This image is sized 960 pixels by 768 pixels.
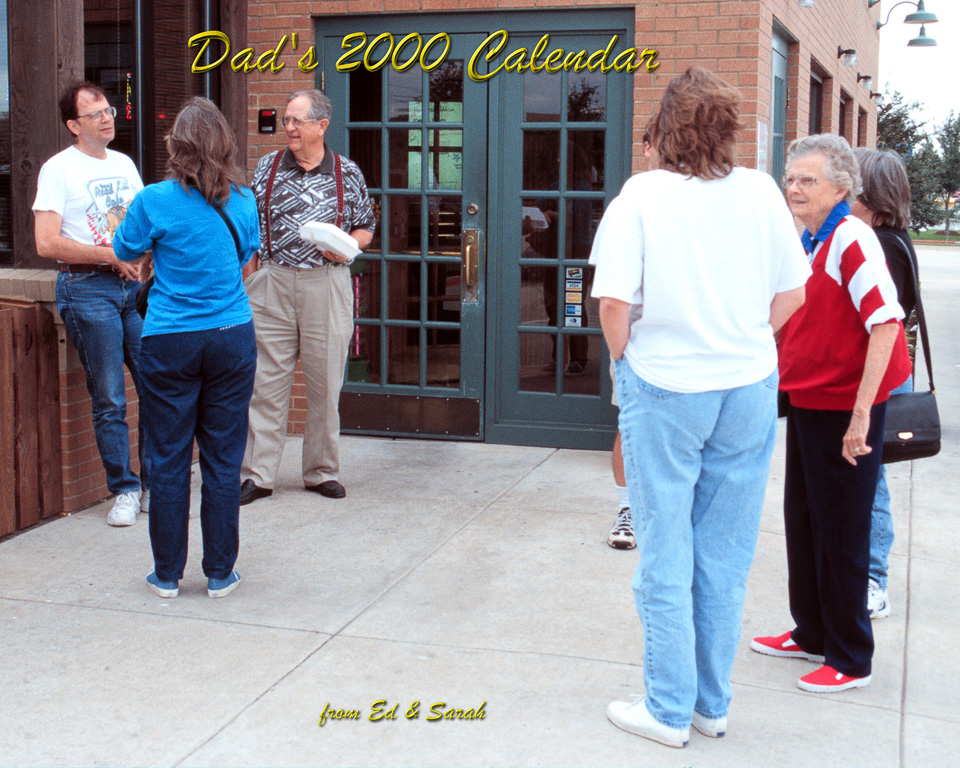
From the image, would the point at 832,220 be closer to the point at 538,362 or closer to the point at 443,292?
the point at 538,362

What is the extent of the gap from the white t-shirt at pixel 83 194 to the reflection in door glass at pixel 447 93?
7.34 feet

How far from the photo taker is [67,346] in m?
5.20

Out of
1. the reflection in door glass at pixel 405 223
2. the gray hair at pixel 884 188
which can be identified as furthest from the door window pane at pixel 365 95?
the gray hair at pixel 884 188

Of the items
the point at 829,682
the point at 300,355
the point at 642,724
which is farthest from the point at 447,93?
the point at 642,724

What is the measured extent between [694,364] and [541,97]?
13.4ft

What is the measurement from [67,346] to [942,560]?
4.02 m

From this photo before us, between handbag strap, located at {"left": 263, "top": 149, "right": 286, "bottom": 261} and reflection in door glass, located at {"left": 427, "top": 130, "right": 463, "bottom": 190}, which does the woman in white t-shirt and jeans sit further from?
reflection in door glass, located at {"left": 427, "top": 130, "right": 463, "bottom": 190}

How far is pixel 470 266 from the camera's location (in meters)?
6.79

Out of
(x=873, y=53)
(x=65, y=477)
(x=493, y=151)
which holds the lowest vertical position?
(x=65, y=477)

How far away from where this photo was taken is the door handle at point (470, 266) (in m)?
6.76

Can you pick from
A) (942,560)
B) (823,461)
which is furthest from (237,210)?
(942,560)

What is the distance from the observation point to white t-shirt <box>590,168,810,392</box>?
286 cm

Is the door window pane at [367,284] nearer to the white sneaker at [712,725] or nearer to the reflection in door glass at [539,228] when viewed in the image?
the reflection in door glass at [539,228]

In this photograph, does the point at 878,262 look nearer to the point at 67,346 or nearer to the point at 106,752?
the point at 106,752
